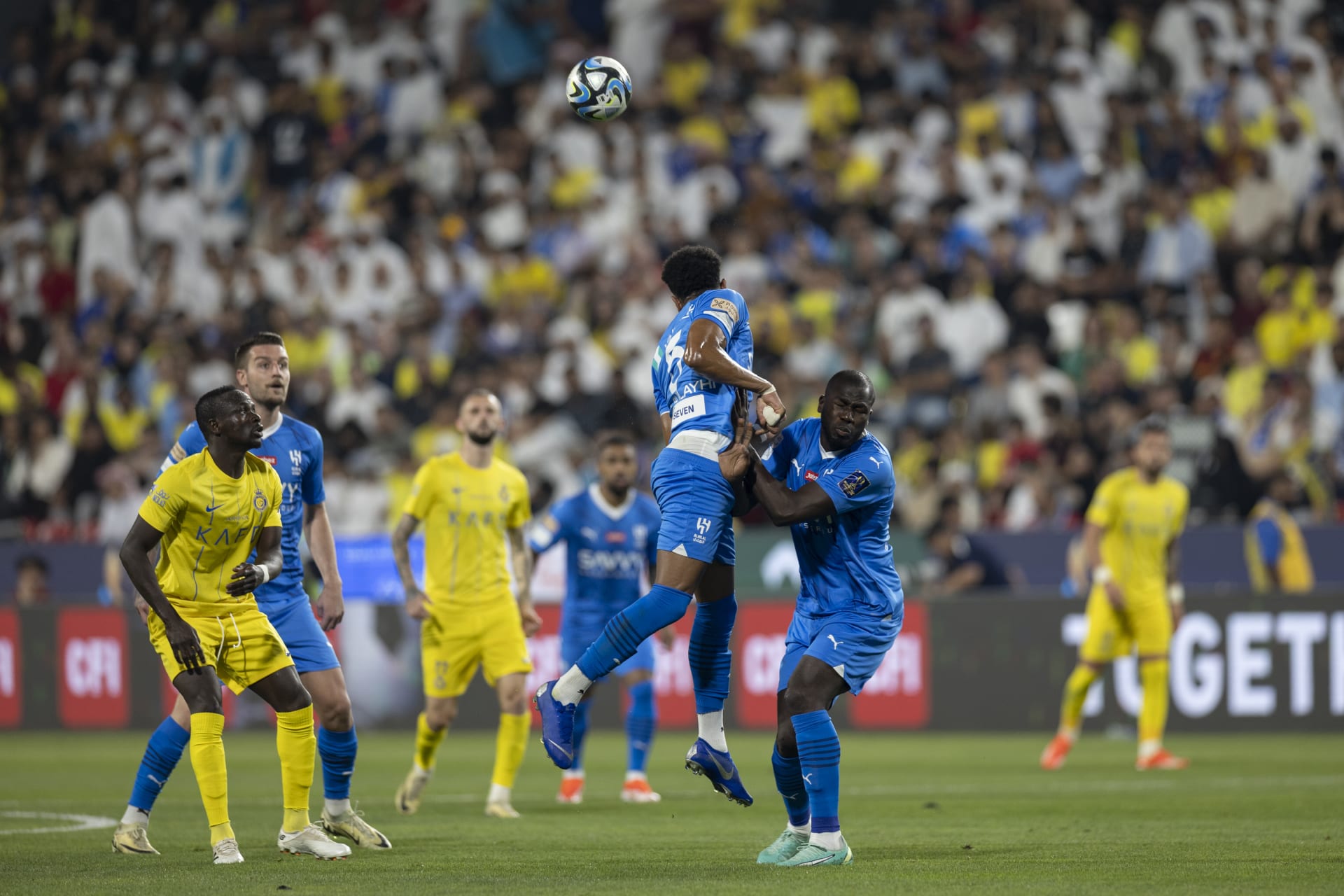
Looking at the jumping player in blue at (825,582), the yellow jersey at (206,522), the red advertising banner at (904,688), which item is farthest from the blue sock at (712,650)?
the red advertising banner at (904,688)

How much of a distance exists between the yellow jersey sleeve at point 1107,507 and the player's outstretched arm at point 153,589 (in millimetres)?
8829

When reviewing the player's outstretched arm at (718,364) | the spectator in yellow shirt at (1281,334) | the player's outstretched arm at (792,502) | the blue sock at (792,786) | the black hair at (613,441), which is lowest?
the blue sock at (792,786)

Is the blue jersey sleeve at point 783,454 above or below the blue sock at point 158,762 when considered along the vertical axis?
above

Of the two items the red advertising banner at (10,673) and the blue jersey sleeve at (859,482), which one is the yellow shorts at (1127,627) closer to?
the blue jersey sleeve at (859,482)

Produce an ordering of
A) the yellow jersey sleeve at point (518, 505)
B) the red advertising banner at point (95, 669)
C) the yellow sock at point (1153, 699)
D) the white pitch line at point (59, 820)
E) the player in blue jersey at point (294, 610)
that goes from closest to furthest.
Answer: the player in blue jersey at point (294, 610)
the white pitch line at point (59, 820)
the yellow jersey sleeve at point (518, 505)
the yellow sock at point (1153, 699)
the red advertising banner at point (95, 669)

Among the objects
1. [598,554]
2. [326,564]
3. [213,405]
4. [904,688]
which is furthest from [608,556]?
[904,688]

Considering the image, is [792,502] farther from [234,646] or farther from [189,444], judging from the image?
[189,444]

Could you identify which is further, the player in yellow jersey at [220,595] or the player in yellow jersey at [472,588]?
the player in yellow jersey at [472,588]

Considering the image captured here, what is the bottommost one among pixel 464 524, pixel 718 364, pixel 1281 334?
pixel 464 524

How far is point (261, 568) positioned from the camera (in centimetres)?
893

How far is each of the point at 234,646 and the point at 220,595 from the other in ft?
0.86

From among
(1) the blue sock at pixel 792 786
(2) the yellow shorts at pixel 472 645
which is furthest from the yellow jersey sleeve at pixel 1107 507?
(1) the blue sock at pixel 792 786

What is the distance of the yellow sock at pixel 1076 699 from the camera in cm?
1502

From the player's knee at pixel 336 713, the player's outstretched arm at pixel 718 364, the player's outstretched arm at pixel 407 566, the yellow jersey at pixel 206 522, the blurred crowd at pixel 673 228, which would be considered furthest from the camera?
the blurred crowd at pixel 673 228
